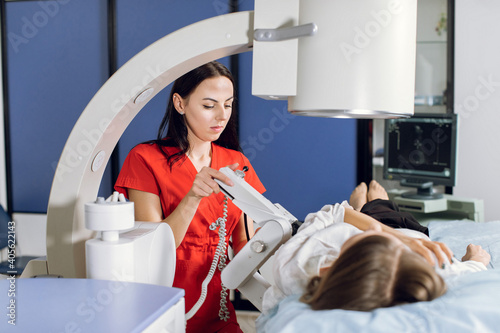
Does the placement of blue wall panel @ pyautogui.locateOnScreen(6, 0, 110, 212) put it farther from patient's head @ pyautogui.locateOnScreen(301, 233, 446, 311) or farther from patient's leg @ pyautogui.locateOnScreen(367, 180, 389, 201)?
patient's head @ pyautogui.locateOnScreen(301, 233, 446, 311)

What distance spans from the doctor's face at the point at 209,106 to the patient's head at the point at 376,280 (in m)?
0.66

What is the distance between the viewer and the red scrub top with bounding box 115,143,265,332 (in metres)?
1.41

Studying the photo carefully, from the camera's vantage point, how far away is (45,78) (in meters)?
3.43

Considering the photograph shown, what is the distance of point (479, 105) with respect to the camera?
3.07 m

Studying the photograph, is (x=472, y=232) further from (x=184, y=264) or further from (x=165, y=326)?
(x=165, y=326)

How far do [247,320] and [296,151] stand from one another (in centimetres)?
113

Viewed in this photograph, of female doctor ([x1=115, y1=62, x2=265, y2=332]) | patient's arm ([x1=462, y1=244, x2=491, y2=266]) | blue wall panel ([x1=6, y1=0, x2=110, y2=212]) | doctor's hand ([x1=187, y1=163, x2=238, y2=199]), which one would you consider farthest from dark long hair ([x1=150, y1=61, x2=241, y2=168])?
blue wall panel ([x1=6, y1=0, x2=110, y2=212])

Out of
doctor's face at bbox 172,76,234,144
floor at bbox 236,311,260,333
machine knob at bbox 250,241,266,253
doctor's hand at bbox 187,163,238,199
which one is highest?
doctor's face at bbox 172,76,234,144

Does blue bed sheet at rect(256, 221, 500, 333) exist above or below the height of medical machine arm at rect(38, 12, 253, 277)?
below

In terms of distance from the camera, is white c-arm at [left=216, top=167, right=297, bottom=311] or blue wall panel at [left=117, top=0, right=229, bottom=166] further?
blue wall panel at [left=117, top=0, right=229, bottom=166]

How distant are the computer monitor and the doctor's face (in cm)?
183

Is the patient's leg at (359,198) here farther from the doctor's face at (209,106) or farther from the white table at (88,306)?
the white table at (88,306)

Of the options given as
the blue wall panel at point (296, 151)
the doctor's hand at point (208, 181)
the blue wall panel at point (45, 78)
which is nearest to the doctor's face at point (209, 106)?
the doctor's hand at point (208, 181)

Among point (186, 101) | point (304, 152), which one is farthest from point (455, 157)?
point (186, 101)
